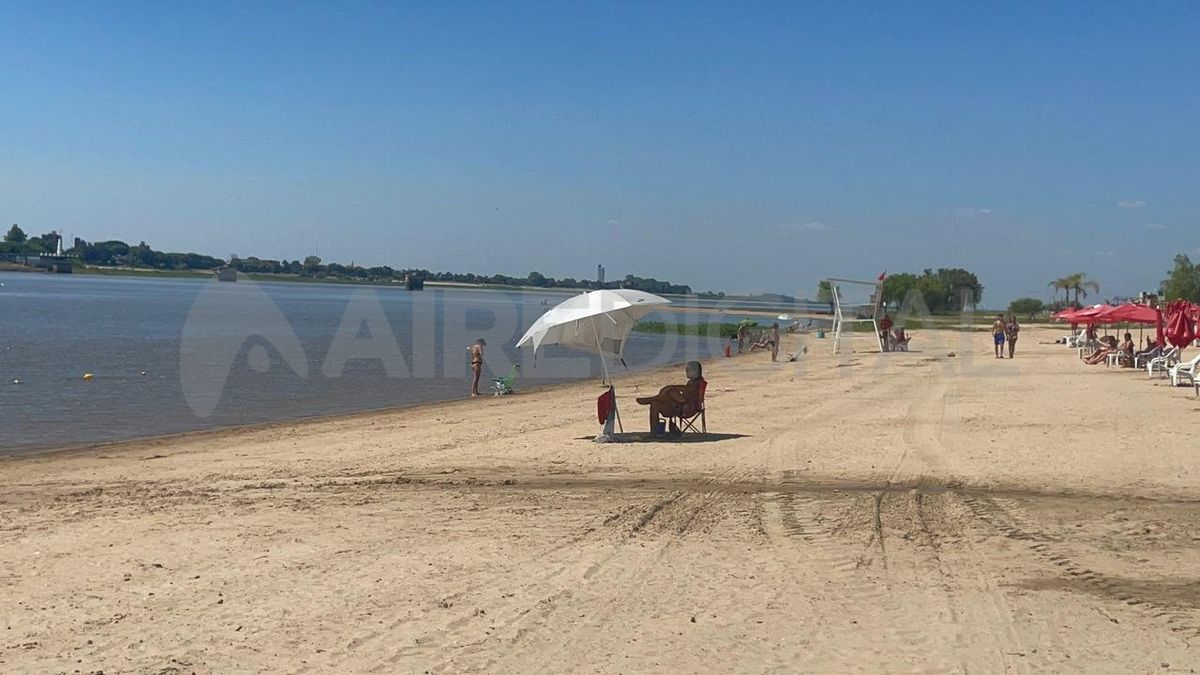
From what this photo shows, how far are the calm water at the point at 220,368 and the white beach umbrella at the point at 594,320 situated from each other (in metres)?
8.51

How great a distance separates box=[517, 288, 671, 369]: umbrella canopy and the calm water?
27.9 feet

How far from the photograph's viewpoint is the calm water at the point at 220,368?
71.4 ft

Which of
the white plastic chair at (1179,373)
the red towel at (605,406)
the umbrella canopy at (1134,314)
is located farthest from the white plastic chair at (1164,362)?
the red towel at (605,406)

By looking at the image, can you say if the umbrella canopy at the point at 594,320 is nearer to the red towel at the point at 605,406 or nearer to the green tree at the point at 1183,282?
the red towel at the point at 605,406

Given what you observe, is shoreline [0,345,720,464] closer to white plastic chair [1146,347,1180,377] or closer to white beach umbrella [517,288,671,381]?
white beach umbrella [517,288,671,381]

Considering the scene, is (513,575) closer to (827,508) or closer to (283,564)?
(283,564)

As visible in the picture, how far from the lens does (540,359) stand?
4241cm

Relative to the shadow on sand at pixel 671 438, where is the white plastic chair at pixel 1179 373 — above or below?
above

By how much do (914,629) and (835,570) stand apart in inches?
52.7

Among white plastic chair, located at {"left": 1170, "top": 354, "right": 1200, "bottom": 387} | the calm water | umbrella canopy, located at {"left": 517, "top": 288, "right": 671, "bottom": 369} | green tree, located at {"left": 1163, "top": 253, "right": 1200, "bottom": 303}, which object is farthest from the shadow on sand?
green tree, located at {"left": 1163, "top": 253, "right": 1200, "bottom": 303}

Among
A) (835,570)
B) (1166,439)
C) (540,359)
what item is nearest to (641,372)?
(540,359)

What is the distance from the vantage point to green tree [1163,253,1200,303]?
78500 mm

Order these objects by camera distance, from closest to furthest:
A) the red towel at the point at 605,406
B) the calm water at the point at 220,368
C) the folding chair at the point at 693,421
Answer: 1. the red towel at the point at 605,406
2. the folding chair at the point at 693,421
3. the calm water at the point at 220,368

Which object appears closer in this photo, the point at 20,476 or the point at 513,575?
the point at 513,575
